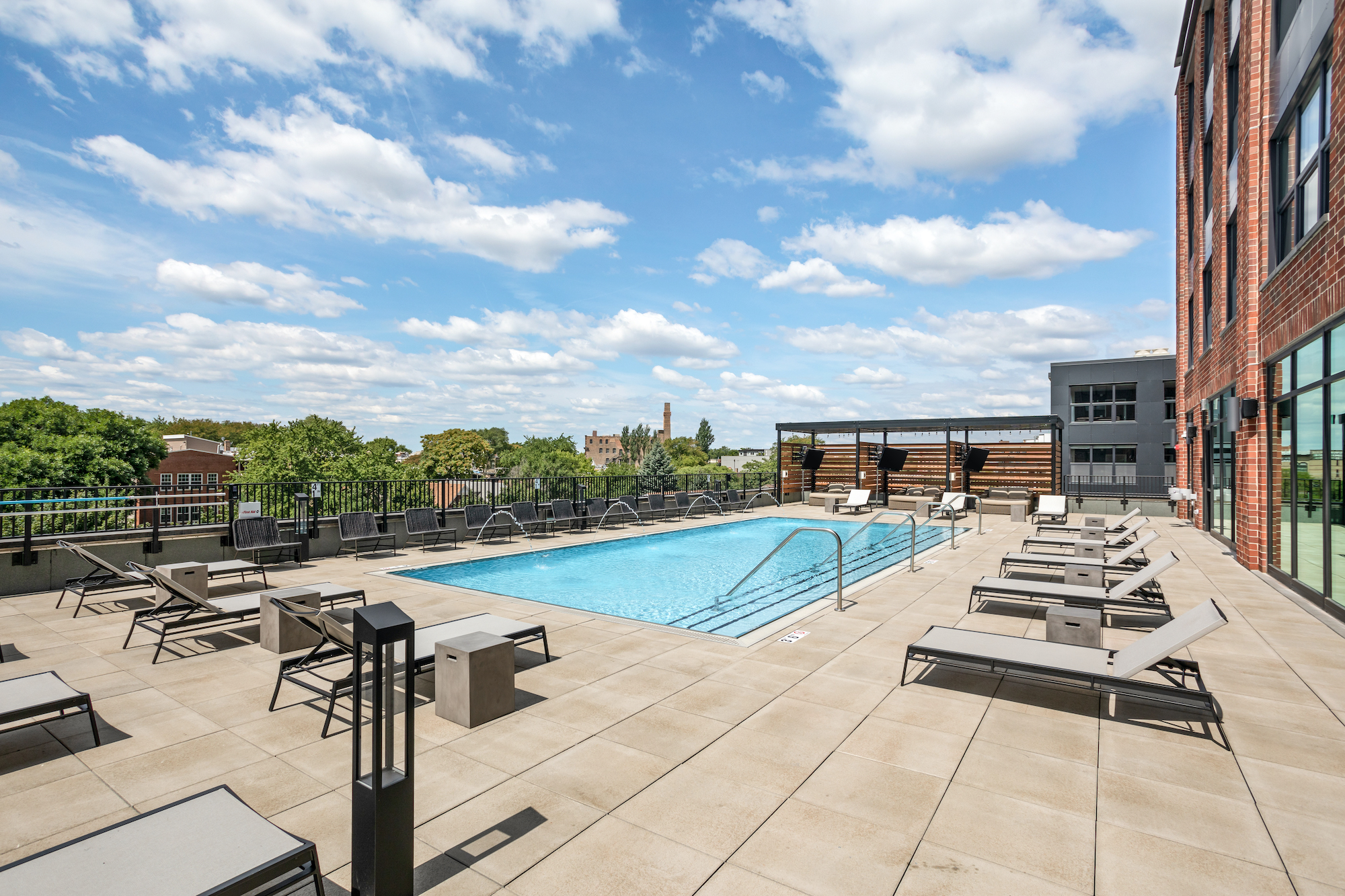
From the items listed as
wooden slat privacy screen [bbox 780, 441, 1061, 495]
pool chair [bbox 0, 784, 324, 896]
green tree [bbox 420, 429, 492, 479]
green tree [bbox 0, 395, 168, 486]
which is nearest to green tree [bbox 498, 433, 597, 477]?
green tree [bbox 420, 429, 492, 479]

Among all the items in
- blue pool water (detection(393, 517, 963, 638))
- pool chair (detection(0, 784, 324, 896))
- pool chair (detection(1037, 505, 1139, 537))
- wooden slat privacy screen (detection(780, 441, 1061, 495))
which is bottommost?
blue pool water (detection(393, 517, 963, 638))

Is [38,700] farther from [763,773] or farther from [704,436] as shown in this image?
[704,436]

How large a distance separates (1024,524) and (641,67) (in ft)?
55.0

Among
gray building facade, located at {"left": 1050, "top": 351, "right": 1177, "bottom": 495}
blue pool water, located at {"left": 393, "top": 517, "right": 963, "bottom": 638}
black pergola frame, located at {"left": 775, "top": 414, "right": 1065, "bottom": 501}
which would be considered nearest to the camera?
blue pool water, located at {"left": 393, "top": 517, "right": 963, "bottom": 638}

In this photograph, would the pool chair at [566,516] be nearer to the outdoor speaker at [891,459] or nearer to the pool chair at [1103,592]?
the pool chair at [1103,592]

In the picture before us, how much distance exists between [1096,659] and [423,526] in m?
12.2

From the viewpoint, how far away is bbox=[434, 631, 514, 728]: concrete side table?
4379mm

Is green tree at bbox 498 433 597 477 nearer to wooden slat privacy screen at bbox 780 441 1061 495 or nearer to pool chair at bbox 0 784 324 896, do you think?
wooden slat privacy screen at bbox 780 441 1061 495

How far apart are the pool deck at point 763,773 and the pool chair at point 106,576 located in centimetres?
132

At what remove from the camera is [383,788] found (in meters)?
2.37

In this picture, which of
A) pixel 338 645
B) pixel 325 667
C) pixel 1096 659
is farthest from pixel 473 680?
pixel 1096 659

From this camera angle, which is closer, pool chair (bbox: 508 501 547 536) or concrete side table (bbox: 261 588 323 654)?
concrete side table (bbox: 261 588 323 654)

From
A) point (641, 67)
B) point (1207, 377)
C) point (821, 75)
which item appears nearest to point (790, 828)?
point (641, 67)

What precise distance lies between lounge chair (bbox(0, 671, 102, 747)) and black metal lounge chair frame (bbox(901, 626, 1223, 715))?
573 centimetres
